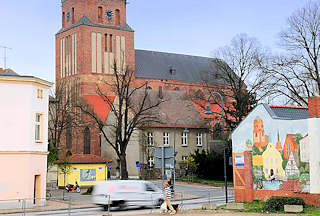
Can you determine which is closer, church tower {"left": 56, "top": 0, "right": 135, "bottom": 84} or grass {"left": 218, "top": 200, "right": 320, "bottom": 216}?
grass {"left": 218, "top": 200, "right": 320, "bottom": 216}

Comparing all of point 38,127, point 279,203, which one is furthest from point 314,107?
point 38,127

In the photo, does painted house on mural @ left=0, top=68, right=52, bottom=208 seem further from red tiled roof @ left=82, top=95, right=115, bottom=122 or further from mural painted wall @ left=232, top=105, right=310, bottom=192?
red tiled roof @ left=82, top=95, right=115, bottom=122

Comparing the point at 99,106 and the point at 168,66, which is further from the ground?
the point at 168,66

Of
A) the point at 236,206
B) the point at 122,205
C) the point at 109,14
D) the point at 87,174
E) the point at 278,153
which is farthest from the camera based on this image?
the point at 109,14

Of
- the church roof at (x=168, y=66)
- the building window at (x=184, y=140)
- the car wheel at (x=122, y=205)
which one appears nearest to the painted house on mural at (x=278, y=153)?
the car wheel at (x=122, y=205)

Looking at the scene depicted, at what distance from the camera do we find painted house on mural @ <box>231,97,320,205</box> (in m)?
24.0

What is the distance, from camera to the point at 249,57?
5297 cm

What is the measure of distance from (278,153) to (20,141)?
48.3 feet

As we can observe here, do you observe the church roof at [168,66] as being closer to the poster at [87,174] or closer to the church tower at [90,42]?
the church tower at [90,42]

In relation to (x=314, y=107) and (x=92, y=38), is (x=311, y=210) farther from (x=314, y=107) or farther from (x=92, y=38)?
(x=92, y=38)

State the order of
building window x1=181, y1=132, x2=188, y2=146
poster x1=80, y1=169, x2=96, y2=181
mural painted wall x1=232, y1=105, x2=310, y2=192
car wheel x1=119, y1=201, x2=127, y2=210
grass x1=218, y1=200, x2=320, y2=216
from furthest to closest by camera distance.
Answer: building window x1=181, y1=132, x2=188, y2=146
poster x1=80, y1=169, x2=96, y2=181
car wheel x1=119, y1=201, x2=127, y2=210
mural painted wall x1=232, y1=105, x2=310, y2=192
grass x1=218, y1=200, x2=320, y2=216

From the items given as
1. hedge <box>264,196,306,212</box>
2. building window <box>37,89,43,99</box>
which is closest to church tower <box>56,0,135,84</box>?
building window <box>37,89,43,99</box>

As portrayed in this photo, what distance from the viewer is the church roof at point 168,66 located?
274 ft

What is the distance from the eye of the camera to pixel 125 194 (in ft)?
82.7
